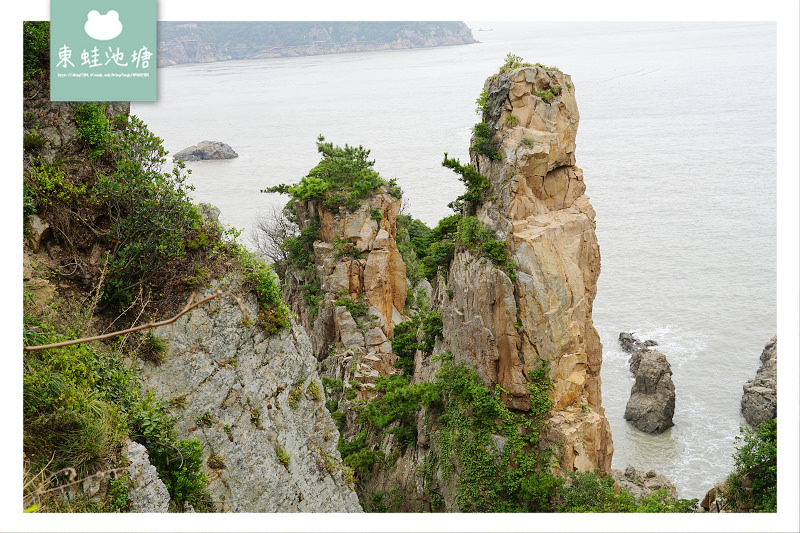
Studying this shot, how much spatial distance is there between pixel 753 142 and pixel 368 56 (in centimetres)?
2164

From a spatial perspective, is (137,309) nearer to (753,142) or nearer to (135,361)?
(135,361)

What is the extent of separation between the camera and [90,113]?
9422 millimetres

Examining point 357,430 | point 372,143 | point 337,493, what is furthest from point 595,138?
point 337,493

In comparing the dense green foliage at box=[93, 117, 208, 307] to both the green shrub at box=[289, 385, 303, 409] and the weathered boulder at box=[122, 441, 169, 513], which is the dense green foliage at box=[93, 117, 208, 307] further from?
the green shrub at box=[289, 385, 303, 409]

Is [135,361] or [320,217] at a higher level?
[320,217]

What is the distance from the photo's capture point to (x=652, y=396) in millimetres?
26812

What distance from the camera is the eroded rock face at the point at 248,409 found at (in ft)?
28.5

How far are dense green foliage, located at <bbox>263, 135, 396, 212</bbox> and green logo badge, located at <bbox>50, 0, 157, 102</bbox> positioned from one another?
1606cm

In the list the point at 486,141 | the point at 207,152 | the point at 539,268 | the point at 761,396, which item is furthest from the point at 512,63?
the point at 207,152

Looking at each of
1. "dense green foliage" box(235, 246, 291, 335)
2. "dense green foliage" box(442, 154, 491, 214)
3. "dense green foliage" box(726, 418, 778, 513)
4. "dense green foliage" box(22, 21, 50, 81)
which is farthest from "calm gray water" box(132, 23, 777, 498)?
"dense green foliage" box(22, 21, 50, 81)

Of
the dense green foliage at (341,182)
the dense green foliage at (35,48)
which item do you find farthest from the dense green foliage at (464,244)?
the dense green foliage at (35,48)

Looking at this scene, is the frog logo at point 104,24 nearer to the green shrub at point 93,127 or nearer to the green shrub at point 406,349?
the green shrub at point 93,127

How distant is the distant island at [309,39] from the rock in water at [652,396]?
15.5 meters

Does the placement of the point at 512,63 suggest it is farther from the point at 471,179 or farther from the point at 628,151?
the point at 628,151
